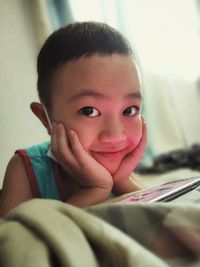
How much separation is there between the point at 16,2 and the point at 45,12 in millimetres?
65

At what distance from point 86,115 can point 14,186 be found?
19cm

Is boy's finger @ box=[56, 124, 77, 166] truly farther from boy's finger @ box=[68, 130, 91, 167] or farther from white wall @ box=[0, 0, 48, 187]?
white wall @ box=[0, 0, 48, 187]

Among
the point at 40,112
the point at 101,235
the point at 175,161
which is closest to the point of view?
the point at 101,235

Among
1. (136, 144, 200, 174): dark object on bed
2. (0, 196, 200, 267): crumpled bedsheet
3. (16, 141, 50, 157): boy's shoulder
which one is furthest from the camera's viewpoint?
(136, 144, 200, 174): dark object on bed

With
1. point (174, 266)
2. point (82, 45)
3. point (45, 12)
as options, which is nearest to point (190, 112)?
point (45, 12)

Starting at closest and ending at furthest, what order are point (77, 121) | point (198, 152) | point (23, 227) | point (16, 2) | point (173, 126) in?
1. point (23, 227)
2. point (77, 121)
3. point (16, 2)
4. point (198, 152)
5. point (173, 126)

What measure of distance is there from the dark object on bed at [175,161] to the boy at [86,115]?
1.66ft

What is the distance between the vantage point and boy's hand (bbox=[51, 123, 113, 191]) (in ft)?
1.87

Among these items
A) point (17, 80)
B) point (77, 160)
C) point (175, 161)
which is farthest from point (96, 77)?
point (175, 161)

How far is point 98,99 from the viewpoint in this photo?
55 centimetres

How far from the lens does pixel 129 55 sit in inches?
23.7

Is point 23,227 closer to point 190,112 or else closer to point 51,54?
point 51,54

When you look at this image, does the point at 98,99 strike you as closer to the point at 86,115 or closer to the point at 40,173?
the point at 86,115

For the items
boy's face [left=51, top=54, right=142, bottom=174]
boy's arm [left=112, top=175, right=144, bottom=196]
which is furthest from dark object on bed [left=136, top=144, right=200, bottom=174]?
boy's face [left=51, top=54, right=142, bottom=174]
